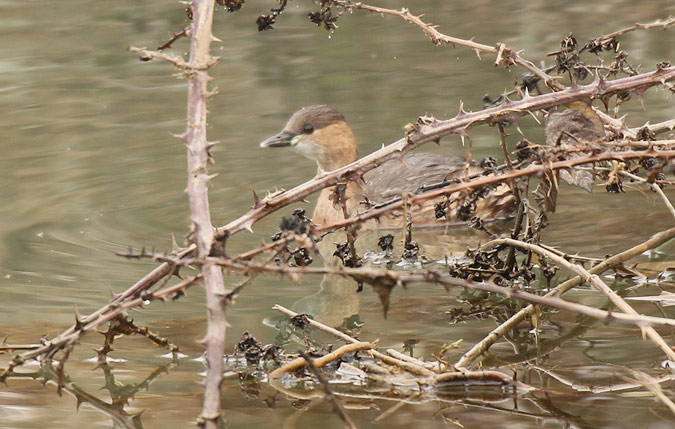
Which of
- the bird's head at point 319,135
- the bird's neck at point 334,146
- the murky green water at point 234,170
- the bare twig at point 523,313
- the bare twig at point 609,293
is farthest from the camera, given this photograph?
the bird's neck at point 334,146

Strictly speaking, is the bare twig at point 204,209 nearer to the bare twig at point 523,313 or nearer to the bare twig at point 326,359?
the bare twig at point 326,359

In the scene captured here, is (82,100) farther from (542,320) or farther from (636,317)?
(636,317)

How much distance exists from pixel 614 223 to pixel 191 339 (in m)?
3.16

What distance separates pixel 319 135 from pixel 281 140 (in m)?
0.45

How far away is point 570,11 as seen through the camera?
12773 mm

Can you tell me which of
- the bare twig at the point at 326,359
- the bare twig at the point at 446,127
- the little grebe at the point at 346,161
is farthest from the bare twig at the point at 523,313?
the little grebe at the point at 346,161

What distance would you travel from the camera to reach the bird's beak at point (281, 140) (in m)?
8.09

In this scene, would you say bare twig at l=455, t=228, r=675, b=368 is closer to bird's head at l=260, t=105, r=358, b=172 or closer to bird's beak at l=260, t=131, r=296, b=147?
bird's beak at l=260, t=131, r=296, b=147

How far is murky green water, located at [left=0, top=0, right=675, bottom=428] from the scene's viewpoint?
13.7ft

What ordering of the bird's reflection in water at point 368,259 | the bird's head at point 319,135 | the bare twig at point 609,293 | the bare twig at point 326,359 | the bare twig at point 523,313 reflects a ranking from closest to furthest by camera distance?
1. the bare twig at point 609,293
2. the bare twig at point 326,359
3. the bare twig at point 523,313
4. the bird's reflection in water at point 368,259
5. the bird's head at point 319,135

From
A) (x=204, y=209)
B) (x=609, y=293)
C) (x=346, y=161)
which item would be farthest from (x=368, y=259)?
(x=204, y=209)

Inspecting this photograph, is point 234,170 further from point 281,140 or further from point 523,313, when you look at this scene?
point 523,313

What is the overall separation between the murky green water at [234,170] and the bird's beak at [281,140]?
281 millimetres

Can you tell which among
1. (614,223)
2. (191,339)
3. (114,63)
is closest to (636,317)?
(191,339)
